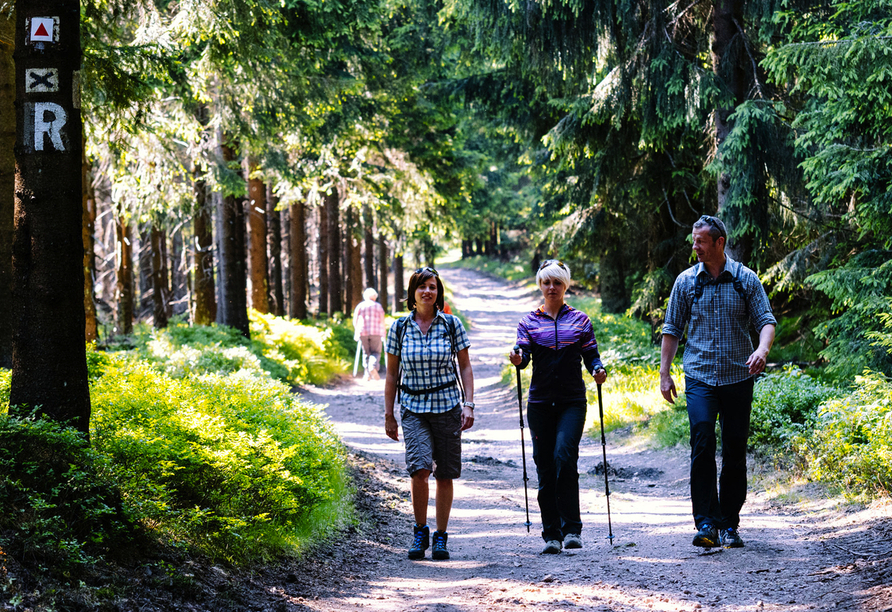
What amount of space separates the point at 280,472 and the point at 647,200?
10.7 metres

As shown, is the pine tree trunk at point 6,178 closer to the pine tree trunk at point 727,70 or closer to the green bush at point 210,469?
the green bush at point 210,469

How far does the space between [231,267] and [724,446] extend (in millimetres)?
12960

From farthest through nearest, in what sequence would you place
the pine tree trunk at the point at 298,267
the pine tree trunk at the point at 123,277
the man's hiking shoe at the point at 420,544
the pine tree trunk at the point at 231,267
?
the pine tree trunk at the point at 298,267
the pine tree trunk at the point at 123,277
the pine tree trunk at the point at 231,267
the man's hiking shoe at the point at 420,544

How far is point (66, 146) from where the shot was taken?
4.60 metres

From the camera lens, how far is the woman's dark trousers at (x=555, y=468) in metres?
5.67

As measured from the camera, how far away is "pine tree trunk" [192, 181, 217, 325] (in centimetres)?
1753

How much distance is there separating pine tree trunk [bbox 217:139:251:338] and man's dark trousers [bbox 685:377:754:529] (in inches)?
496

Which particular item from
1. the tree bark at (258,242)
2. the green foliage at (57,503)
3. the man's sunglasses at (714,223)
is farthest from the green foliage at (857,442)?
the tree bark at (258,242)

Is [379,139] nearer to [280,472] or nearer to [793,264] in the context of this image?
[793,264]

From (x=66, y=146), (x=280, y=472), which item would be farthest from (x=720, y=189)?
(x=66, y=146)

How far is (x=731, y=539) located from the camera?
213 inches

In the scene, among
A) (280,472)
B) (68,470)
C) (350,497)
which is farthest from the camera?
(350,497)

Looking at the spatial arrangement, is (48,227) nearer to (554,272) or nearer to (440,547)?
(554,272)

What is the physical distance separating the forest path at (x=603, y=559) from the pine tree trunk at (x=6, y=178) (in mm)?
4008
